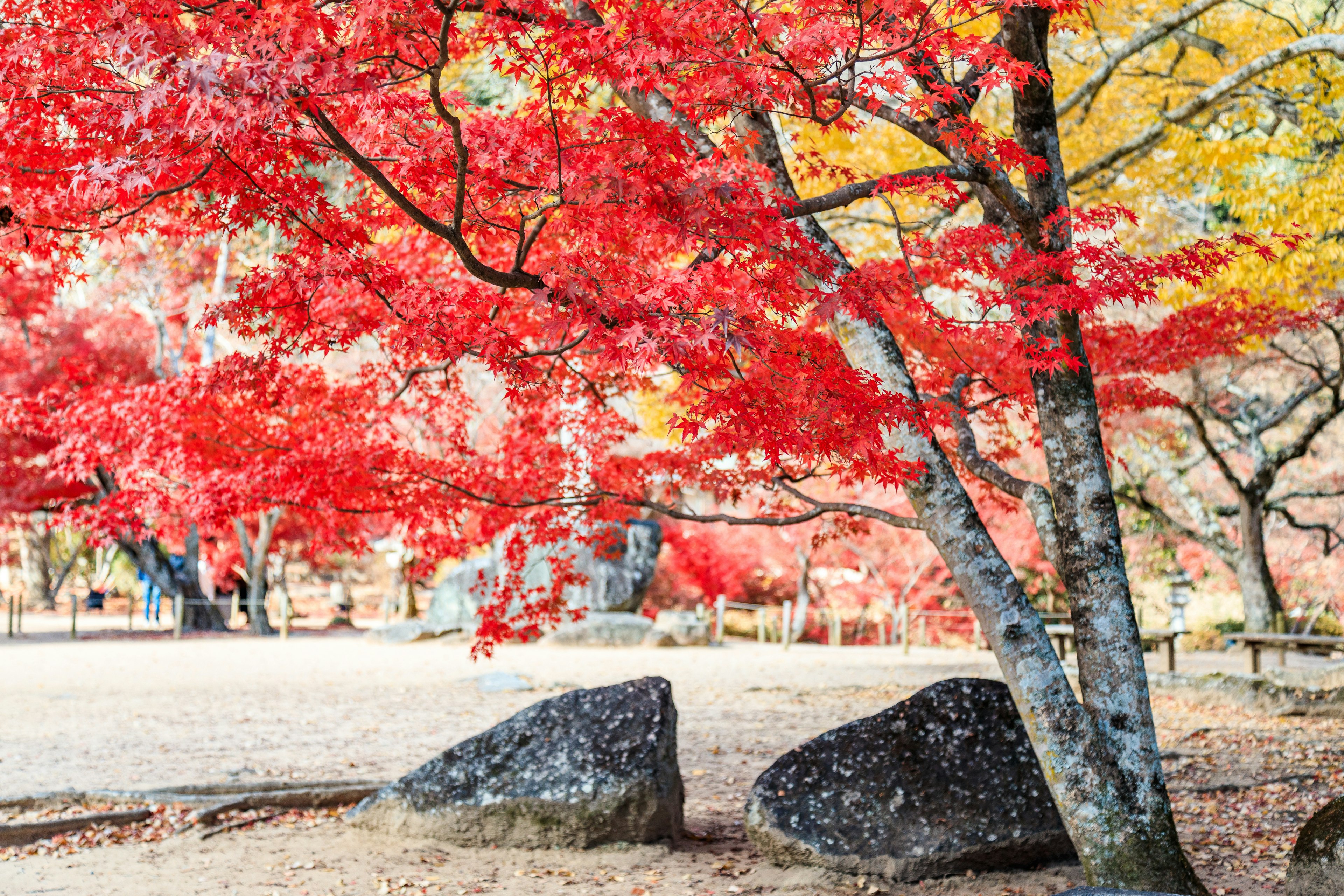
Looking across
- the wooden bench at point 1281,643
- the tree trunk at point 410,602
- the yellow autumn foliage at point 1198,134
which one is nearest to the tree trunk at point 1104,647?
the yellow autumn foliage at point 1198,134

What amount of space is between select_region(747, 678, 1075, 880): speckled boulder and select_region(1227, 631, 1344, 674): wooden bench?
7.84 m

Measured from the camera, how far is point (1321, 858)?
3.96m

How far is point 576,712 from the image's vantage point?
18.9 feet

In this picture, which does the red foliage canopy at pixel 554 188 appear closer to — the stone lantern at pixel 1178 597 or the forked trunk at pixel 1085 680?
the forked trunk at pixel 1085 680

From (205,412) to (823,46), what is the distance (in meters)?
5.38

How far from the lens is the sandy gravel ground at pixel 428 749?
4.98 metres

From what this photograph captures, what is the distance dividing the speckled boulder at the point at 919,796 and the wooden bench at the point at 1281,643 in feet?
25.7

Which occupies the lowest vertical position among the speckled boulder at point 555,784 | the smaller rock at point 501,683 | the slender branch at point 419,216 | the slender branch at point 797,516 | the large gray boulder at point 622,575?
the smaller rock at point 501,683

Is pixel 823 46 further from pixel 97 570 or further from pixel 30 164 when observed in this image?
pixel 97 570

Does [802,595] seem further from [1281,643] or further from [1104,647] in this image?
[1104,647]

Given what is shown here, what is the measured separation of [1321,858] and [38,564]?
30.1 meters

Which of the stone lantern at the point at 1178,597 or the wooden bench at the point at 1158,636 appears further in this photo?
the stone lantern at the point at 1178,597

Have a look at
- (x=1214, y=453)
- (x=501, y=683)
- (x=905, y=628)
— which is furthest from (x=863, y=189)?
(x=905, y=628)

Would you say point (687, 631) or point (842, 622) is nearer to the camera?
point (687, 631)
